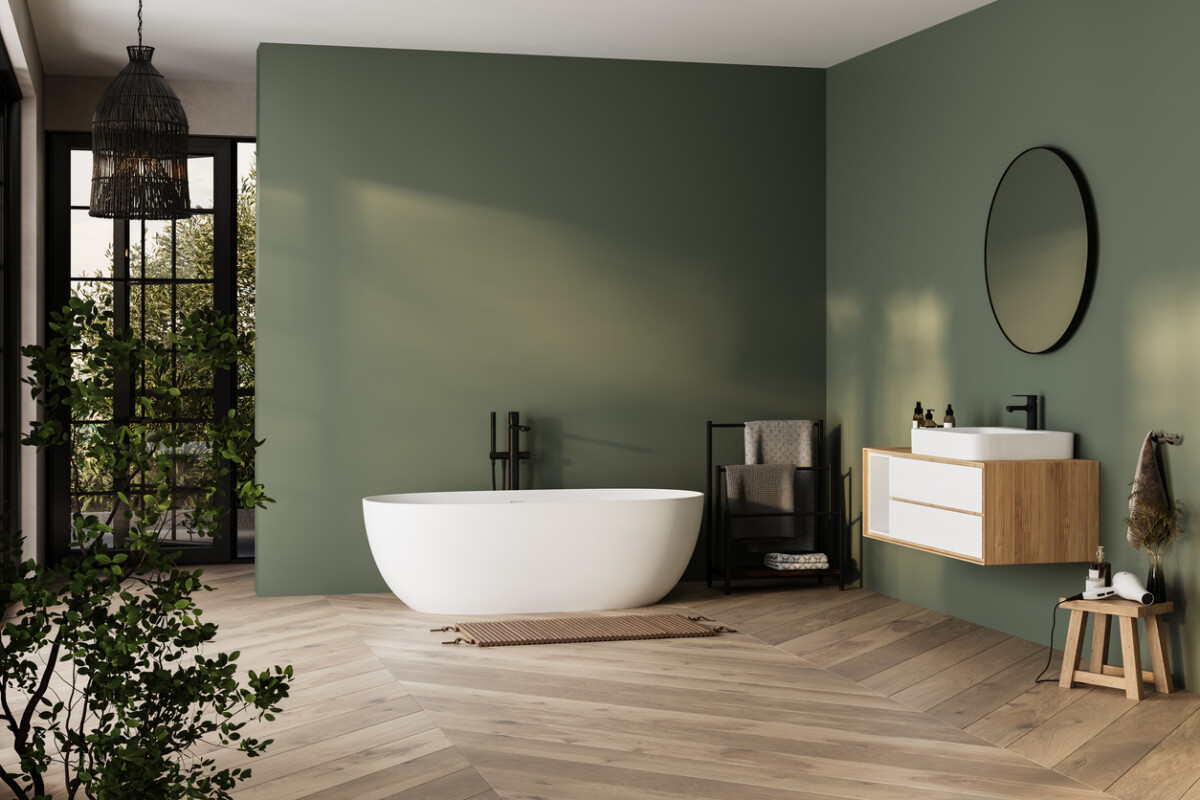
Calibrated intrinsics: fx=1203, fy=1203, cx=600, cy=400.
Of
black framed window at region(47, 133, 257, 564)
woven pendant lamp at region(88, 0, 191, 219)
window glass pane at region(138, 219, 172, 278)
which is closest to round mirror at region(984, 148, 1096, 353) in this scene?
woven pendant lamp at region(88, 0, 191, 219)

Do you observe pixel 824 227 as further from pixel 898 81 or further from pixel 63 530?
pixel 63 530

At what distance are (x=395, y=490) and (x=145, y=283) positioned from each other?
2.13m

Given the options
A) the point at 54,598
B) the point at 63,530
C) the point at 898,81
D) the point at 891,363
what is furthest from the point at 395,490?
the point at 54,598

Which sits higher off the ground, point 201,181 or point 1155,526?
point 201,181

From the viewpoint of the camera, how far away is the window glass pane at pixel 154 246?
7082 millimetres

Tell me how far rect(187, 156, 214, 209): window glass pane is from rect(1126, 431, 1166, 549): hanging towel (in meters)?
5.39

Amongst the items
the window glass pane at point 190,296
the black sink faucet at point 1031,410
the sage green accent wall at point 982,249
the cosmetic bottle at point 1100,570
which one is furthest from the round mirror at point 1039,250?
the window glass pane at point 190,296

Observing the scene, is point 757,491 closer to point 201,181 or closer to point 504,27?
point 504,27

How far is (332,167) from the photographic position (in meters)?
6.23

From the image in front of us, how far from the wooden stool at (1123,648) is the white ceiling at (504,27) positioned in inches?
110

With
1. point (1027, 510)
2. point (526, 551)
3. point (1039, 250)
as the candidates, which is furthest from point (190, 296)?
point (1027, 510)

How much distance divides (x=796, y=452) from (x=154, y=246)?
155 inches

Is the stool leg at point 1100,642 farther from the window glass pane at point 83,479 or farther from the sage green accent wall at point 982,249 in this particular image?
the window glass pane at point 83,479

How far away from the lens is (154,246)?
711 cm
